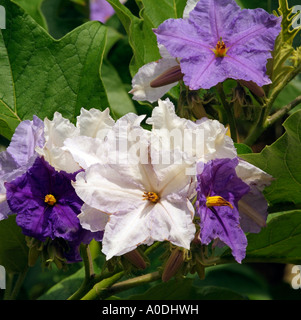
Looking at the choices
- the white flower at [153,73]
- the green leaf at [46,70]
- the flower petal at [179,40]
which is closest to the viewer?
the flower petal at [179,40]

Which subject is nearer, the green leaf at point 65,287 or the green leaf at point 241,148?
the green leaf at point 241,148

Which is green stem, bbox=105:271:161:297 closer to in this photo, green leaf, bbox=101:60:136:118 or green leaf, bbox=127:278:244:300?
green leaf, bbox=127:278:244:300

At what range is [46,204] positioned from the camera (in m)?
1.35

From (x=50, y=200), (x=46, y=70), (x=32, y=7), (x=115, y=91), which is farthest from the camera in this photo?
(x=115, y=91)

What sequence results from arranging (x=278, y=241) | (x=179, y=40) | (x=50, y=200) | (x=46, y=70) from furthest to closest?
(x=46, y=70) → (x=278, y=241) → (x=179, y=40) → (x=50, y=200)

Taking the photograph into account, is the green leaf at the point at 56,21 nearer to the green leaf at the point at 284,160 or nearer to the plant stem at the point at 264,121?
the plant stem at the point at 264,121

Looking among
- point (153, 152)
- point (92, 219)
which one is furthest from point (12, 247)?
point (153, 152)

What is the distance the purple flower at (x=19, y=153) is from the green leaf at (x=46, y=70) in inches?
8.8

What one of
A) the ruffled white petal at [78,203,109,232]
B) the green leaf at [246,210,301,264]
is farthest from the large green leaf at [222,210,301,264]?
the ruffled white petal at [78,203,109,232]

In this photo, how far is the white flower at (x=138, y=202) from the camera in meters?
1.23

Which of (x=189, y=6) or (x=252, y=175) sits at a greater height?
(x=189, y=6)

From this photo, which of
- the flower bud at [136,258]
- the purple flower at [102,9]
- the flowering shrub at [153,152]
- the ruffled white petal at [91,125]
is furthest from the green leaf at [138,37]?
the purple flower at [102,9]

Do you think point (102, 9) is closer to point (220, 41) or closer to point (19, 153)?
point (220, 41)

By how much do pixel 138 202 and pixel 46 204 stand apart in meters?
0.20
